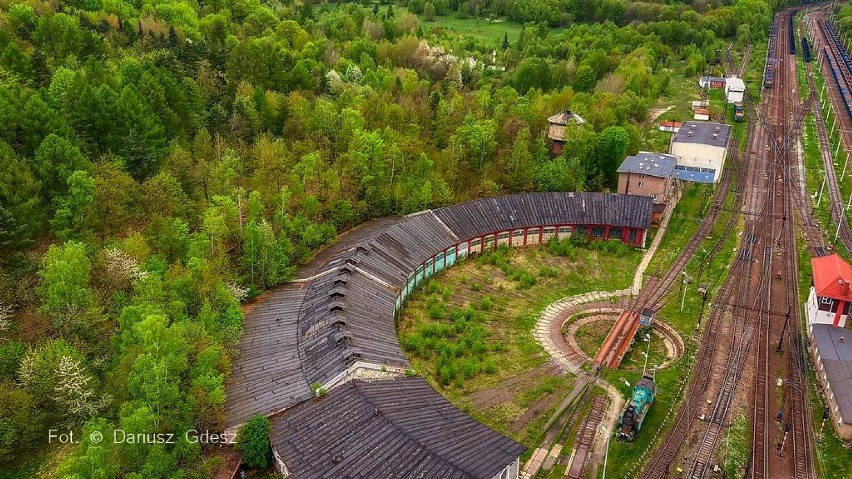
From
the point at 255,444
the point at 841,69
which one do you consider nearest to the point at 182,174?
the point at 255,444

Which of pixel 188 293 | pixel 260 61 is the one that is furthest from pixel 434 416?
pixel 260 61

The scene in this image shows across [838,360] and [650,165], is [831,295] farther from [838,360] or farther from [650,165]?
[650,165]

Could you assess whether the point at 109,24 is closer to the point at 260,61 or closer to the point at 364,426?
the point at 260,61

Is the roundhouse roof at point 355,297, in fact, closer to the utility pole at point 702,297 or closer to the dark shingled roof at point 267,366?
the dark shingled roof at point 267,366

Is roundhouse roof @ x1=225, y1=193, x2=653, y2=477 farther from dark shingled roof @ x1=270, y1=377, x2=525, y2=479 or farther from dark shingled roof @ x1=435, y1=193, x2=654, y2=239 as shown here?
dark shingled roof @ x1=270, y1=377, x2=525, y2=479

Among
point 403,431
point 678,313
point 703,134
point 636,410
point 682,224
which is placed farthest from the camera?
point 703,134
